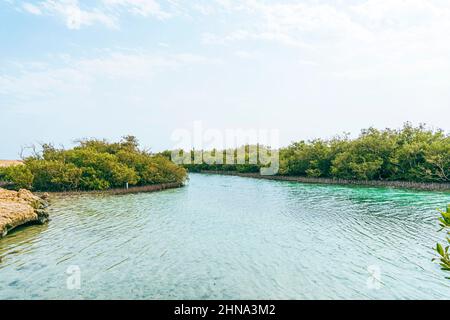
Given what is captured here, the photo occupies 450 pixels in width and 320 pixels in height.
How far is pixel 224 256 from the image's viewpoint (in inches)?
403

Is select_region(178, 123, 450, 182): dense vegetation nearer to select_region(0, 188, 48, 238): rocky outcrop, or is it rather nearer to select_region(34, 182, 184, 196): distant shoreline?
select_region(34, 182, 184, 196): distant shoreline

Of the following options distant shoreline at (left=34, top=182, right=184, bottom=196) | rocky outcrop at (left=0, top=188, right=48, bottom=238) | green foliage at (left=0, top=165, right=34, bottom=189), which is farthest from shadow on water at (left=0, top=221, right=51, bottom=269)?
green foliage at (left=0, top=165, right=34, bottom=189)

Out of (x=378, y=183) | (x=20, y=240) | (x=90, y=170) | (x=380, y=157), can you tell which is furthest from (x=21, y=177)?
(x=380, y=157)

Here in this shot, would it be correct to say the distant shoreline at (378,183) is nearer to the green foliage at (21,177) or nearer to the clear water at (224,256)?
the clear water at (224,256)

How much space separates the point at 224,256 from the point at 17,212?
33.1 ft

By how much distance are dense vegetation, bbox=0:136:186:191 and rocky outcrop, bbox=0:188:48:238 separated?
9478 millimetres

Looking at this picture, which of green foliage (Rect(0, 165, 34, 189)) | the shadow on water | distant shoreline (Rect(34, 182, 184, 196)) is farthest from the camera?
distant shoreline (Rect(34, 182, 184, 196))

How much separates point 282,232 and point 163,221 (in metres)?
6.18

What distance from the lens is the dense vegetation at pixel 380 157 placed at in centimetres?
3384

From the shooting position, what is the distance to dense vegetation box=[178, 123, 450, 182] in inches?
1332

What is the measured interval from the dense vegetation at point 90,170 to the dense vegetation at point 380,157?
834 inches

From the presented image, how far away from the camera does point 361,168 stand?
38.1 m

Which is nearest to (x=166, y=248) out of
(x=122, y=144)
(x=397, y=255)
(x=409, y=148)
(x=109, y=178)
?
(x=397, y=255)
